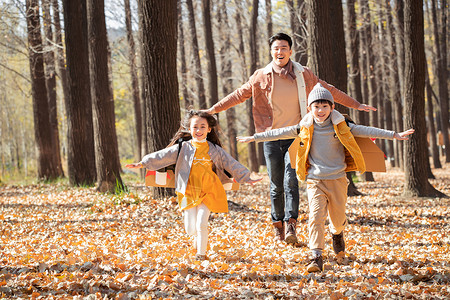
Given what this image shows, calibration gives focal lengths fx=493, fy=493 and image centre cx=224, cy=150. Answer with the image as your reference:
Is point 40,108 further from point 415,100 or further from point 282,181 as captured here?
point 282,181

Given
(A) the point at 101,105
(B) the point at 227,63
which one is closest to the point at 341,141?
(A) the point at 101,105

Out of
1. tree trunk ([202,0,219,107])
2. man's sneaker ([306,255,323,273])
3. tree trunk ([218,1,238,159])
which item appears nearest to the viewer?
man's sneaker ([306,255,323,273])

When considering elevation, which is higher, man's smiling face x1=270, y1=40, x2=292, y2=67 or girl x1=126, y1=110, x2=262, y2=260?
man's smiling face x1=270, y1=40, x2=292, y2=67

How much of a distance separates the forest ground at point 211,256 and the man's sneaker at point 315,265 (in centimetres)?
7

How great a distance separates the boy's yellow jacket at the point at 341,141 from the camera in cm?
518

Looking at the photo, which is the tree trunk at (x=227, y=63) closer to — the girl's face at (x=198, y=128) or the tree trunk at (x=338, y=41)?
the tree trunk at (x=338, y=41)

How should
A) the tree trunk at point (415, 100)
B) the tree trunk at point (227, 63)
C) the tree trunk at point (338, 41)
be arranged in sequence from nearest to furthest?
the tree trunk at point (415, 100), the tree trunk at point (338, 41), the tree trunk at point (227, 63)

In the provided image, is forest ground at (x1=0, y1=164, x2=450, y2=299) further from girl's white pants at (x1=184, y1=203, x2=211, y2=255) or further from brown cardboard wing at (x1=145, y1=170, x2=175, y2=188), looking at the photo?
brown cardboard wing at (x1=145, y1=170, x2=175, y2=188)

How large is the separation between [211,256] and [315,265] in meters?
1.25

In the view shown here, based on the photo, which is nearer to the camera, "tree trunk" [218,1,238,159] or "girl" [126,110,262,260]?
"girl" [126,110,262,260]

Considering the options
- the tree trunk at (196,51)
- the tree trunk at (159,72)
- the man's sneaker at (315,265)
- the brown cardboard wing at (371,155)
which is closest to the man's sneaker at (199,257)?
the man's sneaker at (315,265)

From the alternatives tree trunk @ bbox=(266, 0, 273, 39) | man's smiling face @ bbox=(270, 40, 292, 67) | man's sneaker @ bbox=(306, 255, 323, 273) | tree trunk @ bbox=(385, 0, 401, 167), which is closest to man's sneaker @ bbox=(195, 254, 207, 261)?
man's sneaker @ bbox=(306, 255, 323, 273)

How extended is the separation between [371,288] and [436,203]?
23.3 ft

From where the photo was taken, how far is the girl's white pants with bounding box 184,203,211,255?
5453 mm
